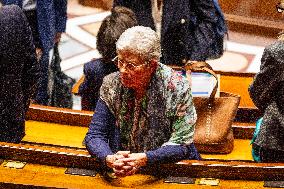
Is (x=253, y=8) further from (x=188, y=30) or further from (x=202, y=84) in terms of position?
(x=202, y=84)

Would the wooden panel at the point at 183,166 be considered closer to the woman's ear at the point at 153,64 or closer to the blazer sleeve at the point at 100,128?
the blazer sleeve at the point at 100,128

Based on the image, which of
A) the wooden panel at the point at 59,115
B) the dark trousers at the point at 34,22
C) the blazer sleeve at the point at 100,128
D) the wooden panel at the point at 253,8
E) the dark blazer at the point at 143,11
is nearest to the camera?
the blazer sleeve at the point at 100,128

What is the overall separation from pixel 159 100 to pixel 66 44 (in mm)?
4752

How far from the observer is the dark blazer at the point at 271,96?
2.60 m

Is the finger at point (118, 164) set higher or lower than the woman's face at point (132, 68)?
lower

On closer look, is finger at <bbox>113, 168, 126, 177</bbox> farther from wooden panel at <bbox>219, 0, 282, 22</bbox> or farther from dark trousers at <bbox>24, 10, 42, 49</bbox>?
wooden panel at <bbox>219, 0, 282, 22</bbox>

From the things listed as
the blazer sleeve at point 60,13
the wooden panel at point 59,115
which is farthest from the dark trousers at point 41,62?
the wooden panel at point 59,115

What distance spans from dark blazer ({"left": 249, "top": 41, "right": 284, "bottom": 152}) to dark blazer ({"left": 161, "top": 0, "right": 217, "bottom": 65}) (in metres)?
1.17

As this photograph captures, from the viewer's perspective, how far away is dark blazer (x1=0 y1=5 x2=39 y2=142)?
2.68m

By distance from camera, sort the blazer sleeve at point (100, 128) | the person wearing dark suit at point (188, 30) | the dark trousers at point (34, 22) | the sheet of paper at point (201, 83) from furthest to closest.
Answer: the dark trousers at point (34, 22) < the person wearing dark suit at point (188, 30) < the sheet of paper at point (201, 83) < the blazer sleeve at point (100, 128)

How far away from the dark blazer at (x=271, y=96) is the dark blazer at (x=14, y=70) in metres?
1.18

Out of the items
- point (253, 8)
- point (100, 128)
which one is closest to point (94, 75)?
point (100, 128)

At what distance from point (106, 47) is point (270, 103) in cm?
95

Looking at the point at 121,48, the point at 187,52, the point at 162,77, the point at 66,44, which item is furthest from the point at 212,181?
the point at 66,44
